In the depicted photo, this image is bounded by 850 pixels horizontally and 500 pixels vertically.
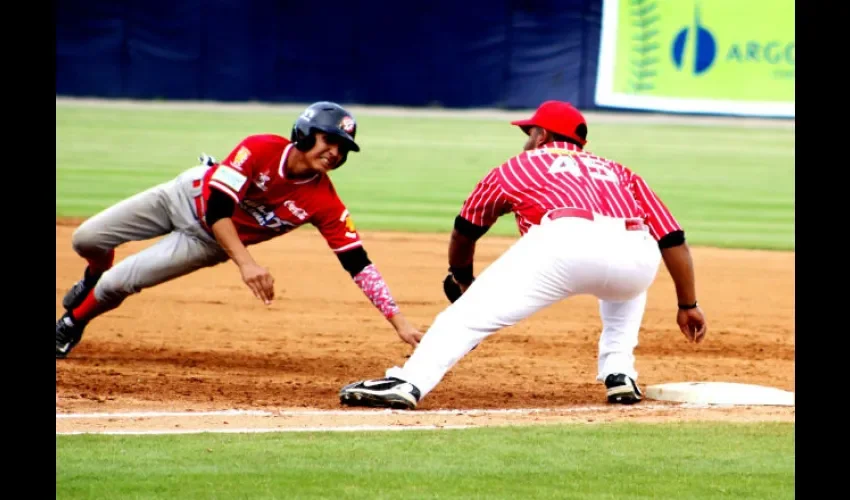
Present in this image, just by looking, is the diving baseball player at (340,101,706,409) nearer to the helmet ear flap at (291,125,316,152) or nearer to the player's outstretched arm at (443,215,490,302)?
the player's outstretched arm at (443,215,490,302)

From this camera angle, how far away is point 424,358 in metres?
4.99

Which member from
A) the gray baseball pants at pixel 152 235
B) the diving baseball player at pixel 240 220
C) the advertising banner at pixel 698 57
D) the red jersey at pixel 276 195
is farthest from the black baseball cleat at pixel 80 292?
the advertising banner at pixel 698 57

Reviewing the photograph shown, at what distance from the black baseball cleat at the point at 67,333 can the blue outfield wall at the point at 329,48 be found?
20406mm

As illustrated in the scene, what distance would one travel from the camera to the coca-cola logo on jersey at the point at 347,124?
18.2ft

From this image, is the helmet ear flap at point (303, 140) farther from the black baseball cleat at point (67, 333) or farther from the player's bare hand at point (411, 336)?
the black baseball cleat at point (67, 333)

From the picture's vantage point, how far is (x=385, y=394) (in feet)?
16.6

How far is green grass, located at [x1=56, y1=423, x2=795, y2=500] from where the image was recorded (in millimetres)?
3615

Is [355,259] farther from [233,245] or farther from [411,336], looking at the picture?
[233,245]

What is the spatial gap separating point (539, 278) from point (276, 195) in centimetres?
152

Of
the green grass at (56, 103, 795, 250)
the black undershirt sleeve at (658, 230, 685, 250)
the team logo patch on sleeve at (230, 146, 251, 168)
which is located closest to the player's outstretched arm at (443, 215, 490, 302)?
the black undershirt sleeve at (658, 230, 685, 250)

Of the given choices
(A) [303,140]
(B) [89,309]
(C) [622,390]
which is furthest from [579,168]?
(B) [89,309]

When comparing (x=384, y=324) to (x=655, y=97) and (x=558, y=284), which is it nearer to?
(x=558, y=284)
